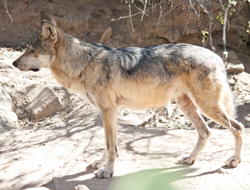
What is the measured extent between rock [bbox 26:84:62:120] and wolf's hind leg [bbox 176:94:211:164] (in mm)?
3733

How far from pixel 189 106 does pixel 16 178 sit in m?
2.76

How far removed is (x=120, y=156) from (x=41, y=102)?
129 inches

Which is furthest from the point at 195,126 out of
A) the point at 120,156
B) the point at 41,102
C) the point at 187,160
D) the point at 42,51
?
the point at 41,102

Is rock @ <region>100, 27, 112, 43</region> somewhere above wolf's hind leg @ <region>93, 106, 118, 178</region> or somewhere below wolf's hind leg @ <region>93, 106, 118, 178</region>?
above

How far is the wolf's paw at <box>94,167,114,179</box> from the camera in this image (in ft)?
13.6

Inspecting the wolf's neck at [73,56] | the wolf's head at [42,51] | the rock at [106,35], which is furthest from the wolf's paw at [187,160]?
the rock at [106,35]

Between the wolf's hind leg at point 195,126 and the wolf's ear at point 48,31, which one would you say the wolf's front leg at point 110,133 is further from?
the wolf's ear at point 48,31

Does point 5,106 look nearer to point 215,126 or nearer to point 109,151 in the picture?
point 109,151

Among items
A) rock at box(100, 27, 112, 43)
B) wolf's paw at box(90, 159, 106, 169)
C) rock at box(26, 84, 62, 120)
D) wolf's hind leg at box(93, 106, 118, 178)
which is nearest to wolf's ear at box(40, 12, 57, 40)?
wolf's hind leg at box(93, 106, 118, 178)

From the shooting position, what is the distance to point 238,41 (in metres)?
10.5

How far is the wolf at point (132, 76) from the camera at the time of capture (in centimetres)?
419

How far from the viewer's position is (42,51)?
443 cm

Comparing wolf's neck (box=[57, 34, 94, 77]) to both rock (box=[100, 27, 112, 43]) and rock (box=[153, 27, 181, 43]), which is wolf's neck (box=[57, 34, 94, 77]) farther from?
rock (box=[153, 27, 181, 43])

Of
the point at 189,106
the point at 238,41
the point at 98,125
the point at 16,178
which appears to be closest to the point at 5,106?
the point at 98,125
